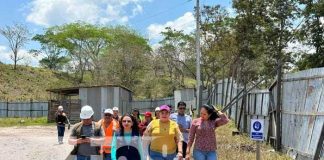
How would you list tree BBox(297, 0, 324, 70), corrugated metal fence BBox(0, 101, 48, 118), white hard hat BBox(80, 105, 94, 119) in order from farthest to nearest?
corrugated metal fence BBox(0, 101, 48, 118) < tree BBox(297, 0, 324, 70) < white hard hat BBox(80, 105, 94, 119)

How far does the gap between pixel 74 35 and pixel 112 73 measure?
18579mm

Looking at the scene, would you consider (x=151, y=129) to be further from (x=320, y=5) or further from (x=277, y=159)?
(x=320, y=5)

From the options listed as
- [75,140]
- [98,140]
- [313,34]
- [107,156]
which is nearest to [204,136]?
[107,156]

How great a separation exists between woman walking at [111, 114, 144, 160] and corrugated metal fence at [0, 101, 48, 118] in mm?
54126

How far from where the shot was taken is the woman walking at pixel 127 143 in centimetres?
851

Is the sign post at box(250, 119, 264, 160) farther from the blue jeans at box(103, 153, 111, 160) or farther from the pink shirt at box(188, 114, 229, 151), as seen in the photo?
the blue jeans at box(103, 153, 111, 160)

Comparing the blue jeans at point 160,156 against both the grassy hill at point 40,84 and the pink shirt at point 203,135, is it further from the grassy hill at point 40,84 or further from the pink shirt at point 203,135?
the grassy hill at point 40,84

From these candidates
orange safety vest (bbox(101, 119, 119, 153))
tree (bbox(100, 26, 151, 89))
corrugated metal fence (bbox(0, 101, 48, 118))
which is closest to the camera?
orange safety vest (bbox(101, 119, 119, 153))

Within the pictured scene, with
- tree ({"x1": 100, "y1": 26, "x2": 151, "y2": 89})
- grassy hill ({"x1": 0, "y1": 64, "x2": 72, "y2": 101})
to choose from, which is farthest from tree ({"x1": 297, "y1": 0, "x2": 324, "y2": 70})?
grassy hill ({"x1": 0, "y1": 64, "x2": 72, "y2": 101})

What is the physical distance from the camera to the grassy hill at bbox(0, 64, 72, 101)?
77.1m

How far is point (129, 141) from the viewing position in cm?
856

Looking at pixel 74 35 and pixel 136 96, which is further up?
pixel 74 35

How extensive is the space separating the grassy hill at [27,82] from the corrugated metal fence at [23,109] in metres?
12.1

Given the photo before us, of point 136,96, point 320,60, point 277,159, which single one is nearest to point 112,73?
point 136,96
